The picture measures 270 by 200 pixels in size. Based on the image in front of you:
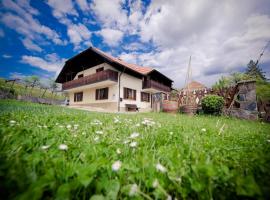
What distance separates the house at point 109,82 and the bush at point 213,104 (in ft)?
21.0

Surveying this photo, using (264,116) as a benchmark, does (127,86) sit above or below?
above

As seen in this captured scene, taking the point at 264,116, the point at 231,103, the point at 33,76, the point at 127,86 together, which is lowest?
the point at 264,116

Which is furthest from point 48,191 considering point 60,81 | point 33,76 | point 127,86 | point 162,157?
point 33,76

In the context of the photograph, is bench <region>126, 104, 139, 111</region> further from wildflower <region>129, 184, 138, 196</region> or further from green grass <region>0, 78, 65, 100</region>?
green grass <region>0, 78, 65, 100</region>

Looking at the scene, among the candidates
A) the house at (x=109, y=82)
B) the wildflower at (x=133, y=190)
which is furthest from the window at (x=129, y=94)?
the wildflower at (x=133, y=190)

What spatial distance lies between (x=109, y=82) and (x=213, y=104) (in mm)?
11827

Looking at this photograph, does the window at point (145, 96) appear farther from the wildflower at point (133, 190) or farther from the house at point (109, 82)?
the wildflower at point (133, 190)

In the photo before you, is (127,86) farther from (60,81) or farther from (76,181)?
(76,181)

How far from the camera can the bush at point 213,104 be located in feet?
32.5

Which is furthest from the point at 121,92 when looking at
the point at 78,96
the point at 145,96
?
the point at 78,96

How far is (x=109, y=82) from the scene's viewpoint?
17.7 metres

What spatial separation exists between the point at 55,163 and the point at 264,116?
37.3 ft

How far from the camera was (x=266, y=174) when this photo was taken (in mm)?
848

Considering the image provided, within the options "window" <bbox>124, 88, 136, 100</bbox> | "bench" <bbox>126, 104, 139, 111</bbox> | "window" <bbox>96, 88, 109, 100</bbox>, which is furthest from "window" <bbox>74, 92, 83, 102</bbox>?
"bench" <bbox>126, 104, 139, 111</bbox>
